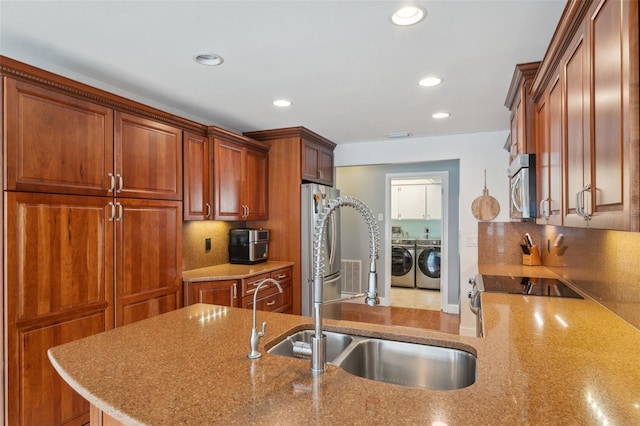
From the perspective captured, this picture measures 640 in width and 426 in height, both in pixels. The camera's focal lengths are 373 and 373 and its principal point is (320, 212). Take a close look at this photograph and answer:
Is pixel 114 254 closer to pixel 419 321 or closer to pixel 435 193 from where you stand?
pixel 419 321

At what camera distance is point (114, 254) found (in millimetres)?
2389

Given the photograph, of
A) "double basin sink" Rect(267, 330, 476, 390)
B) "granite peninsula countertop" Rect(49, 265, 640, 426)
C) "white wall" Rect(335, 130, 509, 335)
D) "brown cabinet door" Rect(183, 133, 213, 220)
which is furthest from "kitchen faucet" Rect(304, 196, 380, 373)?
"white wall" Rect(335, 130, 509, 335)

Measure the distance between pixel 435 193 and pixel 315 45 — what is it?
17.5 feet

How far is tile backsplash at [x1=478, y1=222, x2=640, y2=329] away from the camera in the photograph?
161 centimetres

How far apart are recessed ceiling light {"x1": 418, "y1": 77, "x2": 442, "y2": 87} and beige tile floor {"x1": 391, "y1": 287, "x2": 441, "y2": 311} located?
357cm

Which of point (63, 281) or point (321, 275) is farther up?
point (321, 275)

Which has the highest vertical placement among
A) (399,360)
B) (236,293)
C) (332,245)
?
(332,245)

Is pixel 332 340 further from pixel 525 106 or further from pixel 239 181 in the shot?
pixel 239 181

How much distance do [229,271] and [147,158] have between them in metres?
1.24

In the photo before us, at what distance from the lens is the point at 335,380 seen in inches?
41.6

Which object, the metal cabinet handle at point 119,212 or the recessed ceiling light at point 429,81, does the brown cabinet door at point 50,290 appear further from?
the recessed ceiling light at point 429,81

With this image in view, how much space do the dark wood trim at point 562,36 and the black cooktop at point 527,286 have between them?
119 centimetres

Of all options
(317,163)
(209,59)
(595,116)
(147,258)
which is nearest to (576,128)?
(595,116)

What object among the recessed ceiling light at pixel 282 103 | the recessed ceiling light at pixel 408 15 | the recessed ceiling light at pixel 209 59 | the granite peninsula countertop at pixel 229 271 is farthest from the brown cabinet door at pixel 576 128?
the granite peninsula countertop at pixel 229 271
